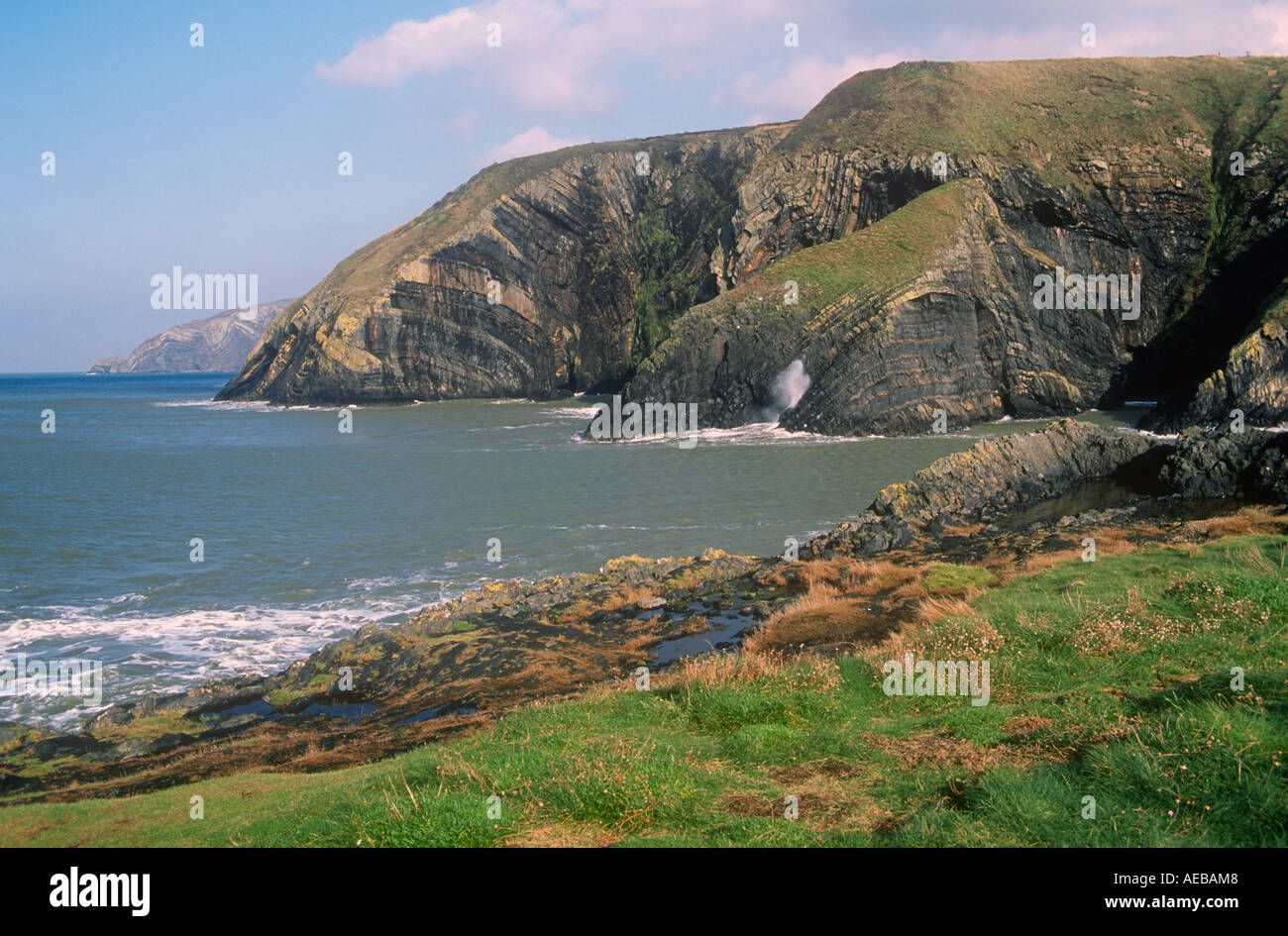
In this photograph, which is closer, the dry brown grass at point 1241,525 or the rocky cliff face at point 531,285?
the dry brown grass at point 1241,525

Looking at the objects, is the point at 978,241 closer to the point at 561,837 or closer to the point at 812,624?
the point at 812,624

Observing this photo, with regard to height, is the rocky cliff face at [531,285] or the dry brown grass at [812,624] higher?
the rocky cliff face at [531,285]

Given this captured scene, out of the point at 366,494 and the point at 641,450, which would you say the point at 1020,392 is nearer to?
the point at 641,450

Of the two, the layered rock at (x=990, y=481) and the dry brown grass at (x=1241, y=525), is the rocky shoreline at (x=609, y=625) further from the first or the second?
the dry brown grass at (x=1241, y=525)

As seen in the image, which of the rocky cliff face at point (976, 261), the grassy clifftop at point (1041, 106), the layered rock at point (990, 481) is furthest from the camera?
the grassy clifftop at point (1041, 106)

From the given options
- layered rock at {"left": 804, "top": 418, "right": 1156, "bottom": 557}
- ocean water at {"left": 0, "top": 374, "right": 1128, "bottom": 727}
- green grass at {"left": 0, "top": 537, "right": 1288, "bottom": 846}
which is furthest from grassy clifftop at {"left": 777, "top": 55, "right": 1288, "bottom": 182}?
green grass at {"left": 0, "top": 537, "right": 1288, "bottom": 846}

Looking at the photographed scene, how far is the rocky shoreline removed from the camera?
13.3m

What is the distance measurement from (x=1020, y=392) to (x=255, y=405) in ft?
259

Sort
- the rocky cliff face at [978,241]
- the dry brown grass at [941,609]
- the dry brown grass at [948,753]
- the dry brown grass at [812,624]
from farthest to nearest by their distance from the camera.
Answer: the rocky cliff face at [978,241], the dry brown grass at [812,624], the dry brown grass at [941,609], the dry brown grass at [948,753]

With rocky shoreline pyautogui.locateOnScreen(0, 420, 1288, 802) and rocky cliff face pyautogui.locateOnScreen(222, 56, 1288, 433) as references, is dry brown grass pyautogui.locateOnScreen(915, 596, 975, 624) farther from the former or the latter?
rocky cliff face pyautogui.locateOnScreen(222, 56, 1288, 433)

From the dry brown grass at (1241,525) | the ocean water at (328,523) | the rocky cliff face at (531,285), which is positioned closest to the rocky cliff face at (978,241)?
the ocean water at (328,523)

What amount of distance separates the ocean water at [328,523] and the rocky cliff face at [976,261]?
444 cm

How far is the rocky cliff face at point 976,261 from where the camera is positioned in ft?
169

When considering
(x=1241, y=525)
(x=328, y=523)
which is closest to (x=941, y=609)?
(x=1241, y=525)
